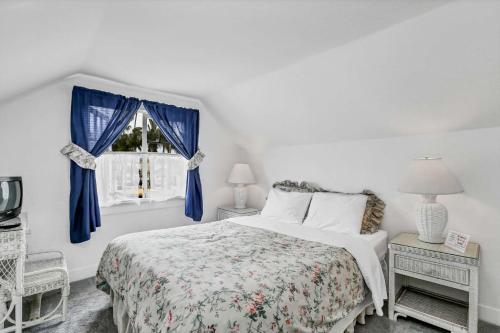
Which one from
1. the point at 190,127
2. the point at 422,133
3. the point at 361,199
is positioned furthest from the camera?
the point at 190,127

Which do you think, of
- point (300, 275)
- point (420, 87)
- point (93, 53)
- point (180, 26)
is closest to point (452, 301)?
point (300, 275)

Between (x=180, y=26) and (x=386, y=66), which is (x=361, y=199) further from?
(x=180, y=26)

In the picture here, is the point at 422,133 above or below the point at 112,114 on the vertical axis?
below

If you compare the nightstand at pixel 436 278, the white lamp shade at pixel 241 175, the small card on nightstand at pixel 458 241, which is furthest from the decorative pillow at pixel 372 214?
the white lamp shade at pixel 241 175

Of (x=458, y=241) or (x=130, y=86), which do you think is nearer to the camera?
(x=458, y=241)

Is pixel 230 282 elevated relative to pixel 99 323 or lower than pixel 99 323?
elevated

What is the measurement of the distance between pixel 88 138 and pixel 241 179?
2.03 m

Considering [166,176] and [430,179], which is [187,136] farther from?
[430,179]

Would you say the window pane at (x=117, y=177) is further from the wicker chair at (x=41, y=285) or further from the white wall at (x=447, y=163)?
the white wall at (x=447, y=163)

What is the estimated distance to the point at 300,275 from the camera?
162 centimetres

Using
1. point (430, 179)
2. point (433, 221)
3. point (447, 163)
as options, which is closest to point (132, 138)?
point (430, 179)

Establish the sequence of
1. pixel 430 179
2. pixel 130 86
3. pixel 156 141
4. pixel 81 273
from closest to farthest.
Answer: pixel 430 179, pixel 81 273, pixel 130 86, pixel 156 141

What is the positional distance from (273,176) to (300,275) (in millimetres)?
2410

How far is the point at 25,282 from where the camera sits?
1954 mm
